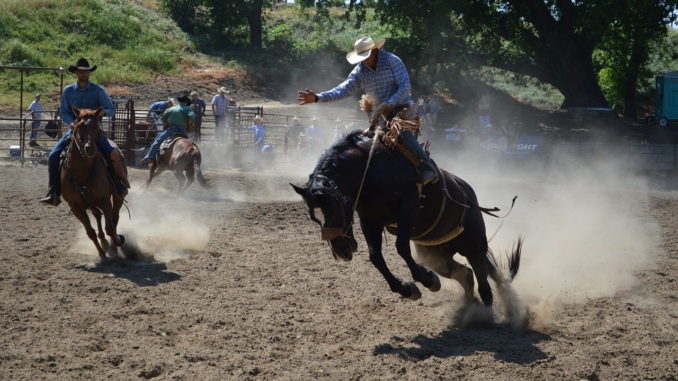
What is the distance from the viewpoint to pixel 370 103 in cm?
674

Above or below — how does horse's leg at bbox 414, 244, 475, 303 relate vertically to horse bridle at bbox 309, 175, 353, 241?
below

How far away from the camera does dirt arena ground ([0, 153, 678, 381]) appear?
5145mm

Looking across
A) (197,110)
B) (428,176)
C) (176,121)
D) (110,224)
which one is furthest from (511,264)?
(197,110)

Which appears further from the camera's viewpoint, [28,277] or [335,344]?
[28,277]

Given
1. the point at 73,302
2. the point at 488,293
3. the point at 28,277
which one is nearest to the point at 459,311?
the point at 488,293

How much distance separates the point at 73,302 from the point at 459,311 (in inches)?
128

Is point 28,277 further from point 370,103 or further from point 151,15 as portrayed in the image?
point 151,15

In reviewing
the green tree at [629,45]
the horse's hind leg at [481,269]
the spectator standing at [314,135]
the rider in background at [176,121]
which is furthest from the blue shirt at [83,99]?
the green tree at [629,45]

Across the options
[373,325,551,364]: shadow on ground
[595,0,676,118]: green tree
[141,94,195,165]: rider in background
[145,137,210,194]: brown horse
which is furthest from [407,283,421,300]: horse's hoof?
[595,0,676,118]: green tree

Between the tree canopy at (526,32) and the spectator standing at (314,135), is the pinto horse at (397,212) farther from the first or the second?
the tree canopy at (526,32)

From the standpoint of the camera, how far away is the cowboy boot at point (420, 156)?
6172 mm

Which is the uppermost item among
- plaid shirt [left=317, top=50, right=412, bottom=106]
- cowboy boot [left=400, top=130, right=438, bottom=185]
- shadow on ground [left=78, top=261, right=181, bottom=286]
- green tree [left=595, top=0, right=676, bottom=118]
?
green tree [left=595, top=0, right=676, bottom=118]

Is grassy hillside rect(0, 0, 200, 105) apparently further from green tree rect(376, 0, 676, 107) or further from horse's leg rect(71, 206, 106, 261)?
horse's leg rect(71, 206, 106, 261)

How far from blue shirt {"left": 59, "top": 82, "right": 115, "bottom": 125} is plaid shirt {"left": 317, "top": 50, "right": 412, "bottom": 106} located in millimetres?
3234
